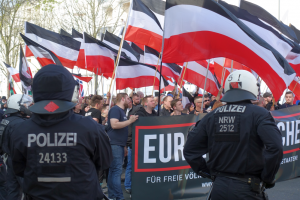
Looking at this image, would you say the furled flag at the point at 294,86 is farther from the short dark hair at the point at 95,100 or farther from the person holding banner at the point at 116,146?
the person holding banner at the point at 116,146

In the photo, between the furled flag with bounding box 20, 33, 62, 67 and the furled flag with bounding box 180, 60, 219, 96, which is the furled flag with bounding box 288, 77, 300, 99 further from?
the furled flag with bounding box 20, 33, 62, 67

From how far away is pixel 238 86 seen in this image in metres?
3.24

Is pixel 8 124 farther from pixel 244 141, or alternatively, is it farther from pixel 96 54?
pixel 96 54

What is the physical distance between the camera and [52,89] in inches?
103

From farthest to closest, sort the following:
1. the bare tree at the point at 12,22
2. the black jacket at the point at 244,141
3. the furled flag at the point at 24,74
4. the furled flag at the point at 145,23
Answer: the bare tree at the point at 12,22, the furled flag at the point at 24,74, the furled flag at the point at 145,23, the black jacket at the point at 244,141

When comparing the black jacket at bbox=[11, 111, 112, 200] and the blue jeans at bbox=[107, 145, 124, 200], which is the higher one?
the black jacket at bbox=[11, 111, 112, 200]

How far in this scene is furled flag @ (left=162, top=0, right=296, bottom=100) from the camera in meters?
5.70

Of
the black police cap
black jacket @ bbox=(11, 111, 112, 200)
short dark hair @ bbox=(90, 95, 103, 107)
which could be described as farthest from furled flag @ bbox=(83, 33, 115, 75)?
black jacket @ bbox=(11, 111, 112, 200)

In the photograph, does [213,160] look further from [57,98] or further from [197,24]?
[197,24]

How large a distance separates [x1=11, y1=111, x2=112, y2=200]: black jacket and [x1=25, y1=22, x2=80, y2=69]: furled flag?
9.05 m

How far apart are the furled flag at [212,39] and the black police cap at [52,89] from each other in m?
3.53

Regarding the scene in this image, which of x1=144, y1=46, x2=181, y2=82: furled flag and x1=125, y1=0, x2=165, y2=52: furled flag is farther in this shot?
A: x1=144, y1=46, x2=181, y2=82: furled flag

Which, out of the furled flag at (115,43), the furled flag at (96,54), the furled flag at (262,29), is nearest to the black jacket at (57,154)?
the furled flag at (262,29)

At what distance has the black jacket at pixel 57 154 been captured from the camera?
2.53 meters
